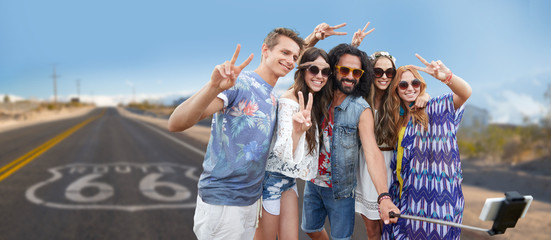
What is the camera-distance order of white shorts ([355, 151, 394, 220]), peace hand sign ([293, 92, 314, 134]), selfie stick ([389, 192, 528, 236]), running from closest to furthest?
selfie stick ([389, 192, 528, 236])
peace hand sign ([293, 92, 314, 134])
white shorts ([355, 151, 394, 220])

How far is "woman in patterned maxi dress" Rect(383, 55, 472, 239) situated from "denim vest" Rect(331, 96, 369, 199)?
0.30 metres

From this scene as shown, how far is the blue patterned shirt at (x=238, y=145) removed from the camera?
2.27m

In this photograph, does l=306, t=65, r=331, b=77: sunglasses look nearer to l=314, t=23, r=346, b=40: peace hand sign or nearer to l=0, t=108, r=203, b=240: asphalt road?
l=314, t=23, r=346, b=40: peace hand sign

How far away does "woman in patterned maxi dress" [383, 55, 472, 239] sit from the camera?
→ 2.48m

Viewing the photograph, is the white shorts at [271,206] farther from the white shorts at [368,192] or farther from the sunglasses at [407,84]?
the sunglasses at [407,84]

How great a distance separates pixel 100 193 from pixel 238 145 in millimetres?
6276

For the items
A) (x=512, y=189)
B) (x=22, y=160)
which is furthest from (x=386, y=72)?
(x=22, y=160)

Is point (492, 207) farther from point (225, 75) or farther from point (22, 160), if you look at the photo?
point (22, 160)

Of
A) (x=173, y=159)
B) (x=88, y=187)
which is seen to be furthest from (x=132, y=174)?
(x=173, y=159)

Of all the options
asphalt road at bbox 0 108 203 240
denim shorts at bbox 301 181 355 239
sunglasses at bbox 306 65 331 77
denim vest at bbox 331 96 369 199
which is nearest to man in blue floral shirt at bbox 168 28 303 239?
sunglasses at bbox 306 65 331 77

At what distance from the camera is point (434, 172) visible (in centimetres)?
252

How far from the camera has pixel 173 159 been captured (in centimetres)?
1143

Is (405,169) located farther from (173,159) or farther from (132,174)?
(173,159)

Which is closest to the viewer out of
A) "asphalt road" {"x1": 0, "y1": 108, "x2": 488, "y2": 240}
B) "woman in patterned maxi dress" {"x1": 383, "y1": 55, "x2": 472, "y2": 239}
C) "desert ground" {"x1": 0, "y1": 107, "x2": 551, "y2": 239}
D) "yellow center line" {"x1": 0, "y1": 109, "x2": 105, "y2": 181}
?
"woman in patterned maxi dress" {"x1": 383, "y1": 55, "x2": 472, "y2": 239}
